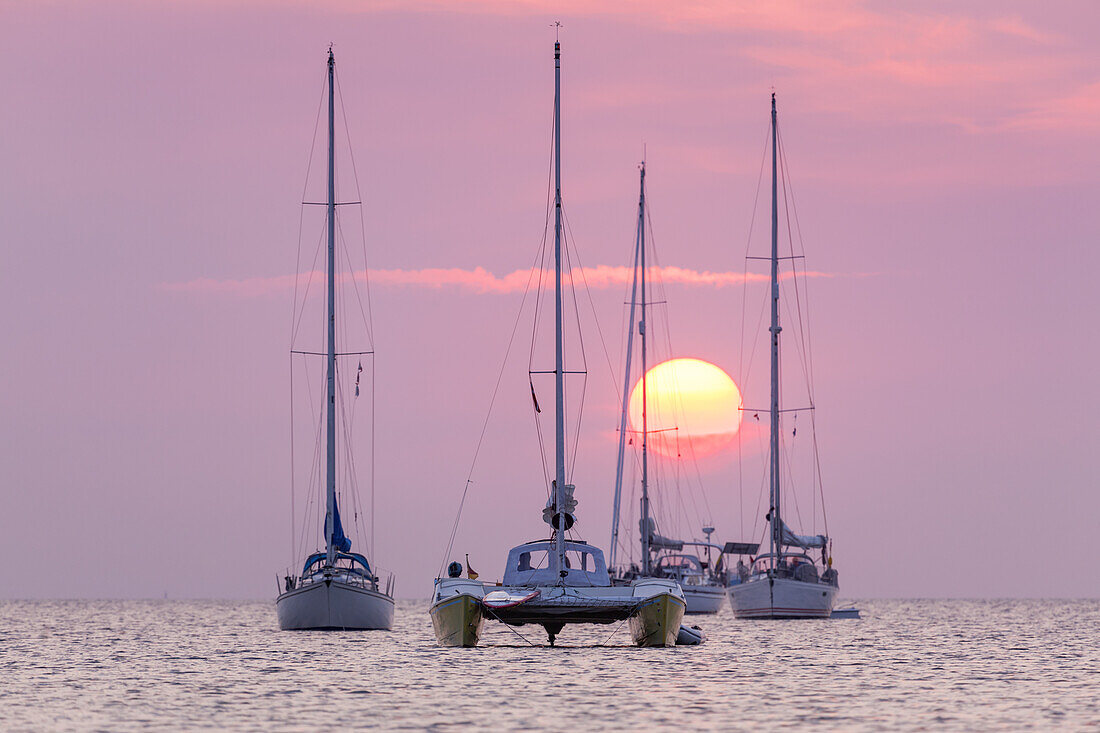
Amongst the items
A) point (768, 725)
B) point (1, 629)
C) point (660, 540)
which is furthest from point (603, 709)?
point (660, 540)

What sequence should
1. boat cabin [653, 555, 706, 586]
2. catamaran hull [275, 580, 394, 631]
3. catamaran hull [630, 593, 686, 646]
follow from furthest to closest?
boat cabin [653, 555, 706, 586]
catamaran hull [275, 580, 394, 631]
catamaran hull [630, 593, 686, 646]

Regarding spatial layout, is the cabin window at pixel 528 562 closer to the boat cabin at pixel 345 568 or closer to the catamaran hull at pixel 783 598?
the boat cabin at pixel 345 568

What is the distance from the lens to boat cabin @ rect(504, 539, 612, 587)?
162 ft

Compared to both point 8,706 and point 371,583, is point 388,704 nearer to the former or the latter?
point 8,706

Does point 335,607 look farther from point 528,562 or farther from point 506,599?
point 506,599

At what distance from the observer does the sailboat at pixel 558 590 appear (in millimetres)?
45312

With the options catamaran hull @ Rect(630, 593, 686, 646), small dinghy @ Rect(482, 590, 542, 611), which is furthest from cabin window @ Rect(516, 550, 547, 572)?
small dinghy @ Rect(482, 590, 542, 611)

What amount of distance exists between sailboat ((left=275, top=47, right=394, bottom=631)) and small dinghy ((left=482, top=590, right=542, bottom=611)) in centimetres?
1510

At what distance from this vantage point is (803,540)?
83.5m

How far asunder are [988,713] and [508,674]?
13565mm

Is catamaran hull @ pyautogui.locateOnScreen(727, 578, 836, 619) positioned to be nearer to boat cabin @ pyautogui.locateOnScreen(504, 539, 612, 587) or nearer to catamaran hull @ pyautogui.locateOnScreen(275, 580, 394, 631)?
catamaran hull @ pyautogui.locateOnScreen(275, 580, 394, 631)

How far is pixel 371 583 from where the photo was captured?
2474 inches

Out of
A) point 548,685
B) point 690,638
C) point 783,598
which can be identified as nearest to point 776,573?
point 783,598

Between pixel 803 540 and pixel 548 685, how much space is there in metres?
46.9
